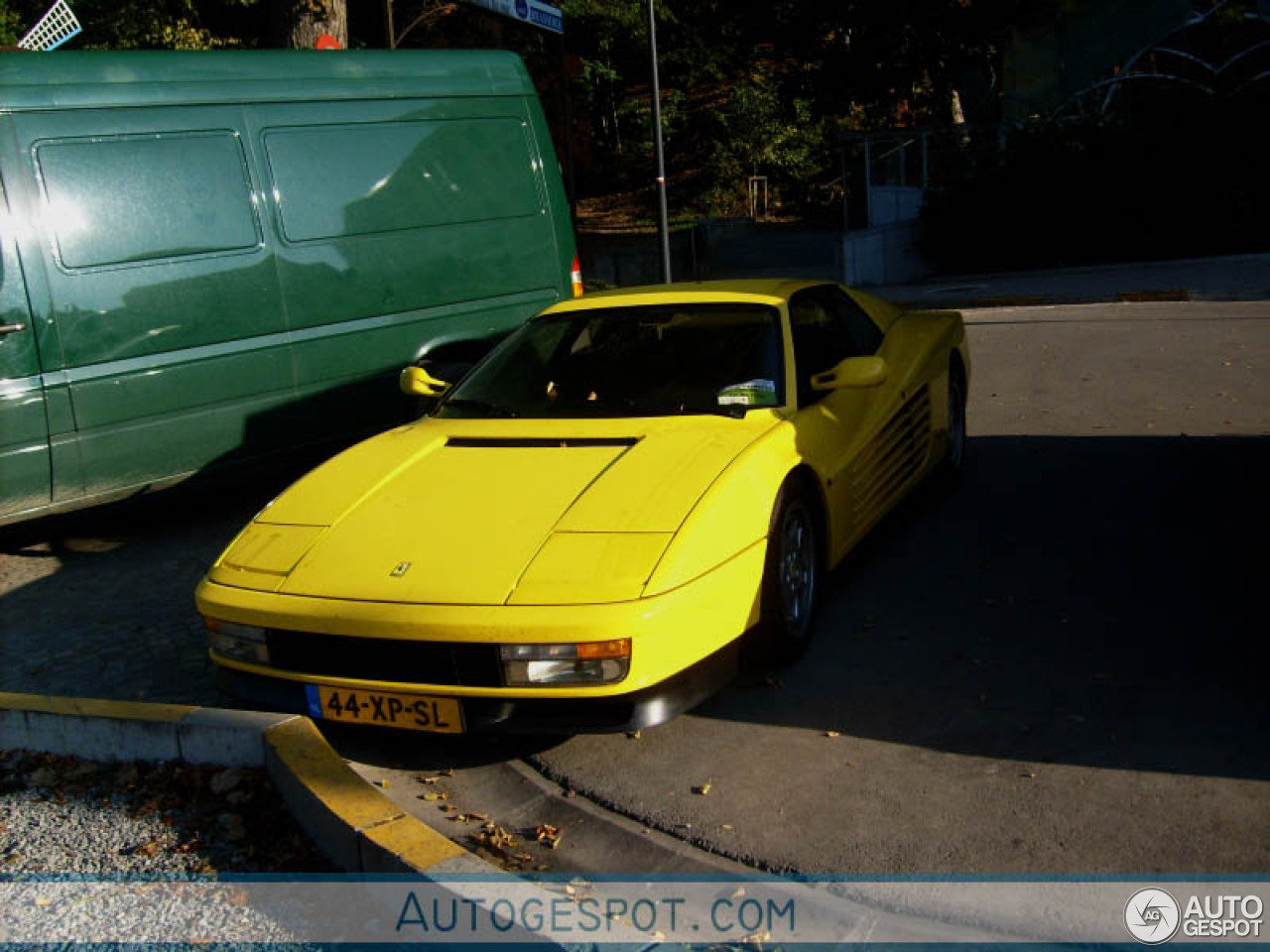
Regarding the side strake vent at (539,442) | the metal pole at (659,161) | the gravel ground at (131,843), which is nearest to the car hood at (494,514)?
the side strake vent at (539,442)

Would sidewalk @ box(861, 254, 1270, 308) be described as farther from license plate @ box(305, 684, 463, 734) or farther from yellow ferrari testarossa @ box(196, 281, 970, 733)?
license plate @ box(305, 684, 463, 734)

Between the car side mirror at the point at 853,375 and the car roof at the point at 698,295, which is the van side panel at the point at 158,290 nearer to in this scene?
the car roof at the point at 698,295

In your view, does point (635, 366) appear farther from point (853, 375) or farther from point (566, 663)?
point (566, 663)

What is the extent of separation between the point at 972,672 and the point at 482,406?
2267 millimetres

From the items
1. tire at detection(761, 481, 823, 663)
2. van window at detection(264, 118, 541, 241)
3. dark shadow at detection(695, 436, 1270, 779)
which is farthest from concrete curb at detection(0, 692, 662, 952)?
van window at detection(264, 118, 541, 241)

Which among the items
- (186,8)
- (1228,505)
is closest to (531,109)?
(1228,505)

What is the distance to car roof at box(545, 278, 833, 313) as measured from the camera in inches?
238

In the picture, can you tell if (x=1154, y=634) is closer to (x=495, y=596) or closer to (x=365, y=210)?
(x=495, y=596)

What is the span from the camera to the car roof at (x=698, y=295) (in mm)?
6039

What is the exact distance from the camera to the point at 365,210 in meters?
8.36

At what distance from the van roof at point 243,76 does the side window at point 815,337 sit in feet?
11.5

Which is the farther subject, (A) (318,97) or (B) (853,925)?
(A) (318,97)

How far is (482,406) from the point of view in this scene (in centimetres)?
586

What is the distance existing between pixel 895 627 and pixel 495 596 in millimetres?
1967
